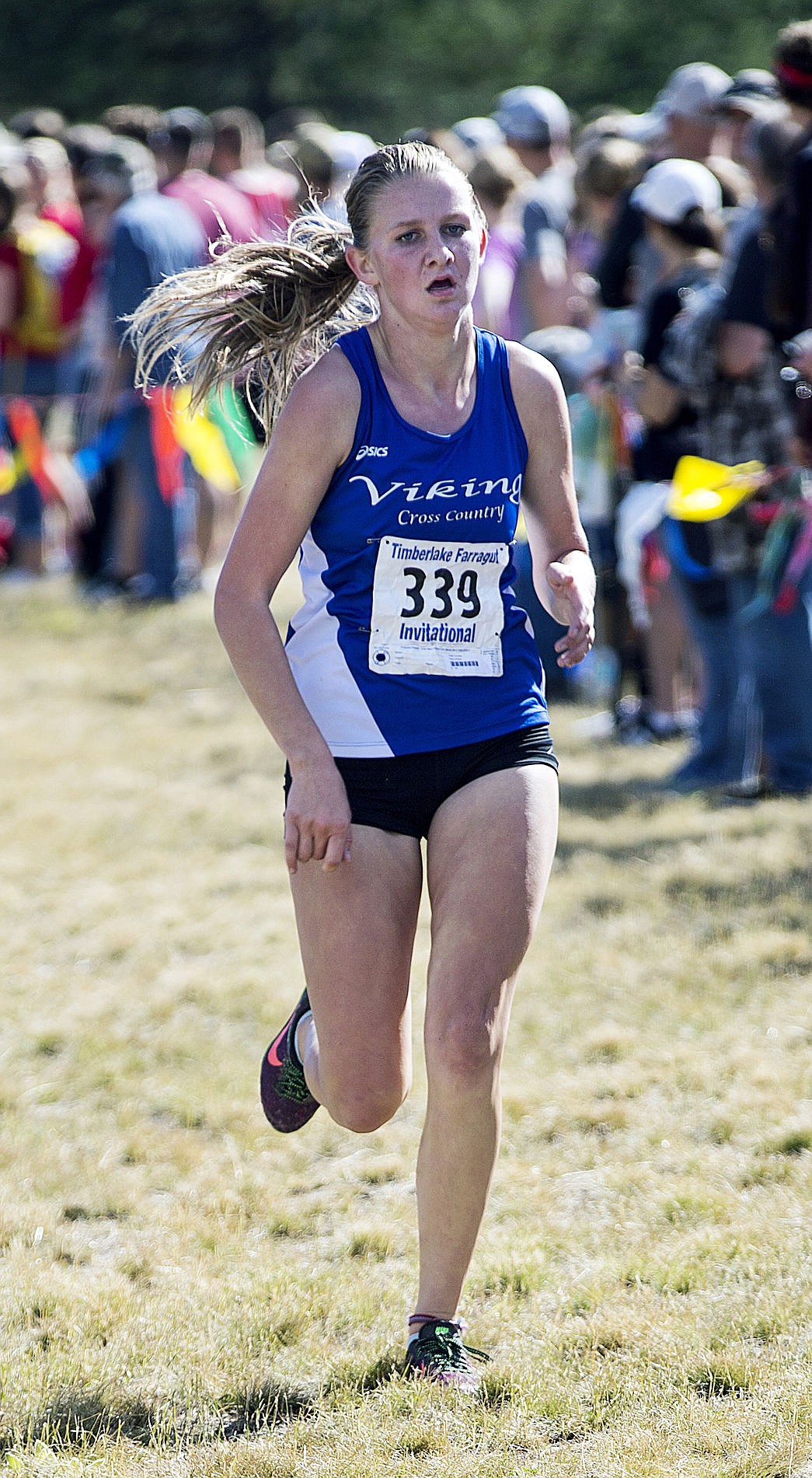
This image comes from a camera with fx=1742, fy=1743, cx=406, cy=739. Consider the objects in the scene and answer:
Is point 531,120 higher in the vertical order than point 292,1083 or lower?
higher

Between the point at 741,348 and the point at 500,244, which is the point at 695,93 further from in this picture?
the point at 741,348

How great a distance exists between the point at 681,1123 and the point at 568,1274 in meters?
0.74

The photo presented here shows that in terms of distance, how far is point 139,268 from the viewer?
904 cm

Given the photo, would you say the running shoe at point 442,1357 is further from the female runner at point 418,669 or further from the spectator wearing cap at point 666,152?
the spectator wearing cap at point 666,152

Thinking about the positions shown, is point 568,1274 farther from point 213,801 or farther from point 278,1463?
point 213,801

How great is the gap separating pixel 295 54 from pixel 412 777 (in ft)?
90.2

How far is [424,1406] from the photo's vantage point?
9.32ft

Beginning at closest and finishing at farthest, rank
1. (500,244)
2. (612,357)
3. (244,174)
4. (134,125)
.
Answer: (612,357) < (500,244) < (134,125) < (244,174)

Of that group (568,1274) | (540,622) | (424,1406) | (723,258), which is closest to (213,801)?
(540,622)

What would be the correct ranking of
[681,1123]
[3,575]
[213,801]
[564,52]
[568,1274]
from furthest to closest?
1. [564,52]
2. [3,575]
3. [213,801]
4. [681,1123]
5. [568,1274]

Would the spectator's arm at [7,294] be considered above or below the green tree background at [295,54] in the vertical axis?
below

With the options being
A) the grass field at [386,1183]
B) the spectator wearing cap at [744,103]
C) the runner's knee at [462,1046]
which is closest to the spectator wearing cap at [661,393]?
the spectator wearing cap at [744,103]

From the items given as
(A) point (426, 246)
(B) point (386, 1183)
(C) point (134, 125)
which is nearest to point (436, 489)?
(A) point (426, 246)

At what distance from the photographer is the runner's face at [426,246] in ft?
9.75
